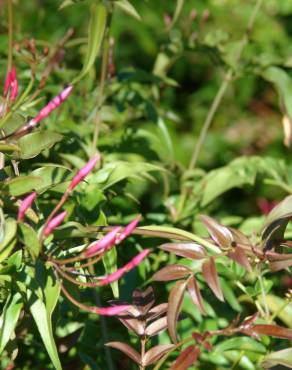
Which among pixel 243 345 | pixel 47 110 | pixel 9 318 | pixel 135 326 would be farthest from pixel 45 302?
pixel 243 345

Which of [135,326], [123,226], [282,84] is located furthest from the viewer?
[282,84]

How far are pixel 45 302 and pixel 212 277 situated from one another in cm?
23

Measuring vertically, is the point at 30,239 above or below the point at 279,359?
above

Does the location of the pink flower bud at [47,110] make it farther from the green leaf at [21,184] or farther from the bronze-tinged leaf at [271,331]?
the bronze-tinged leaf at [271,331]

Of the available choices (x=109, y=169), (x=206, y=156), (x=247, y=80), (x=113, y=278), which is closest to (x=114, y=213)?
(x=109, y=169)

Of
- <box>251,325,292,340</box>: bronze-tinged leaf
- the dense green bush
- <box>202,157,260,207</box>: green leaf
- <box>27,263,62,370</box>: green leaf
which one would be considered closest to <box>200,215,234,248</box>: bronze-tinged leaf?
the dense green bush

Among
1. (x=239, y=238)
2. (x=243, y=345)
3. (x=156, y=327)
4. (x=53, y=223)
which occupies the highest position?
(x=53, y=223)

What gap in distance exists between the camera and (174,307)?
112 centimetres

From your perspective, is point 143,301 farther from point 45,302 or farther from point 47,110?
point 47,110

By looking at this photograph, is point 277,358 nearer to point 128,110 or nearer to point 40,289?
point 40,289

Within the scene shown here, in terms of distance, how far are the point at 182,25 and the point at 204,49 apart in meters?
1.74

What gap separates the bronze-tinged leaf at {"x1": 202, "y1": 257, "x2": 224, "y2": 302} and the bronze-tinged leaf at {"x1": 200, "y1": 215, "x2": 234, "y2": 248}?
33mm

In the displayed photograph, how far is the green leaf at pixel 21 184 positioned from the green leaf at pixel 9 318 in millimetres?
171

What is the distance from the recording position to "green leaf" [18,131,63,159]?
115 centimetres
